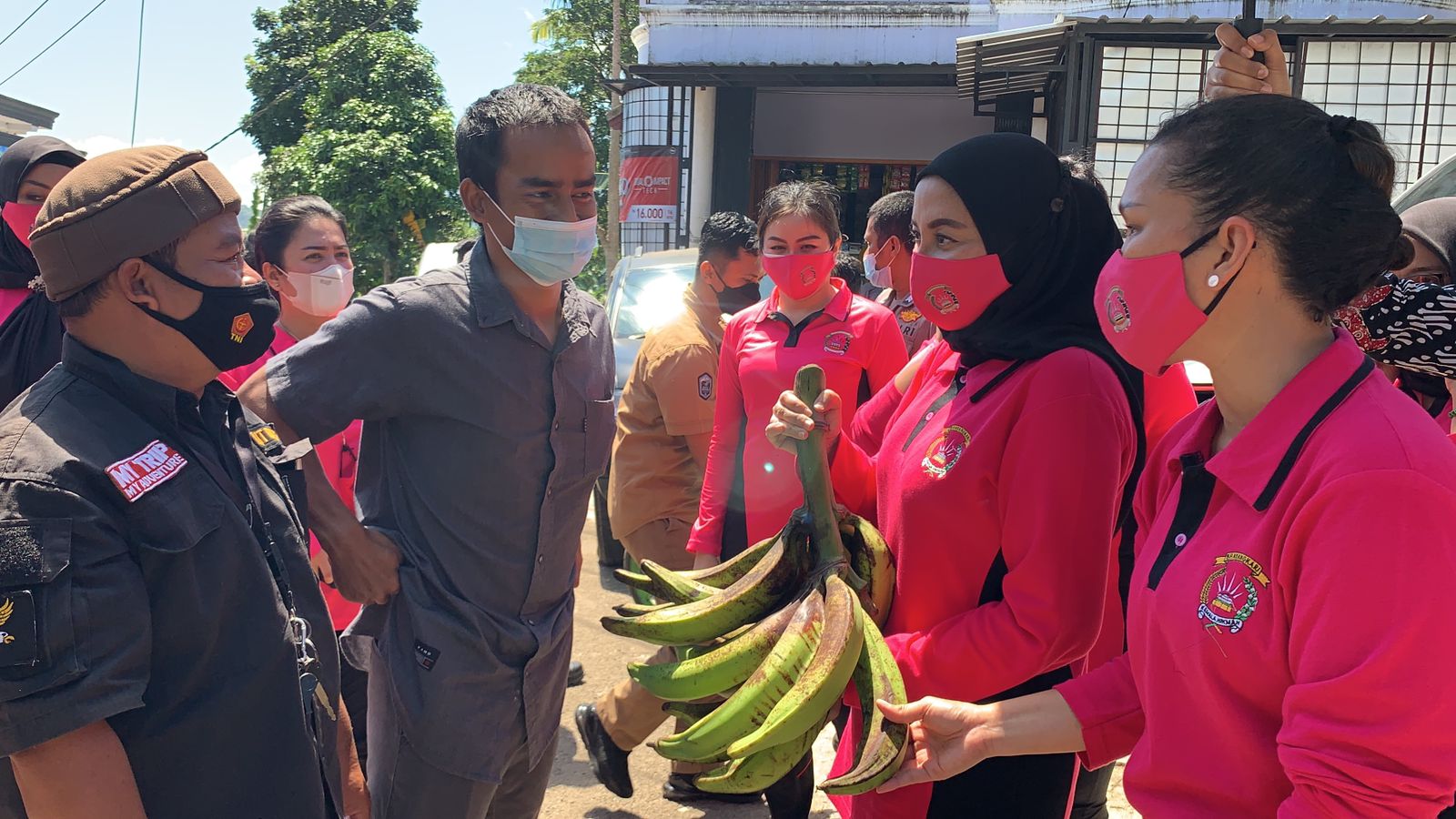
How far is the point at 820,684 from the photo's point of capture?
179cm

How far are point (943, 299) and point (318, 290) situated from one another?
Result: 8.63 ft

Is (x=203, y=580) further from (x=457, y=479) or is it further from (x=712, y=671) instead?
(x=712, y=671)

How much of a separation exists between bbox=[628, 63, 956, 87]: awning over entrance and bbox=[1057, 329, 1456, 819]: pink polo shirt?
1382 centimetres

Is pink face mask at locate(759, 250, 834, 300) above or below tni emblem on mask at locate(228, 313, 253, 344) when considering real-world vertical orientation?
below

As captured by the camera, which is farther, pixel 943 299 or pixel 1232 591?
pixel 943 299

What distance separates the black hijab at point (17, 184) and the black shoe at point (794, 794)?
3.23 meters

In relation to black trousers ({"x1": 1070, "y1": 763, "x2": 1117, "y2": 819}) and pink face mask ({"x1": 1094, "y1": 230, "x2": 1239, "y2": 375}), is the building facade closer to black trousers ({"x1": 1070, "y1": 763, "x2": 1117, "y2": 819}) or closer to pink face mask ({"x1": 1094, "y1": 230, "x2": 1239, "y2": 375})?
black trousers ({"x1": 1070, "y1": 763, "x2": 1117, "y2": 819})

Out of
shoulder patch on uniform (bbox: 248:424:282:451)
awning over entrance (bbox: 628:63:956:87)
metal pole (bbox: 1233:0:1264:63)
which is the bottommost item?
shoulder patch on uniform (bbox: 248:424:282:451)

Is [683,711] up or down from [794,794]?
up

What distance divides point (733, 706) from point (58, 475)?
117 cm

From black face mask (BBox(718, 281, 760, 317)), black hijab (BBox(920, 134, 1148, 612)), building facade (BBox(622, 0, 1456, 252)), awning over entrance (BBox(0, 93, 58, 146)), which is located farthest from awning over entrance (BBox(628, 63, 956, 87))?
awning over entrance (BBox(0, 93, 58, 146))

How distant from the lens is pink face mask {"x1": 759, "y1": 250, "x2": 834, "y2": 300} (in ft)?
12.9

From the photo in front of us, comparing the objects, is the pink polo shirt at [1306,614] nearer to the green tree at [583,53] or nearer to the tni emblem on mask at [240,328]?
the tni emblem on mask at [240,328]

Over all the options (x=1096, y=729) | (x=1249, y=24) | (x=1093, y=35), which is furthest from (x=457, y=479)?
(x=1093, y=35)
